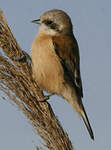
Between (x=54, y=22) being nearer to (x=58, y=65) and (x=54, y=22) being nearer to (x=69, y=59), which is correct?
(x=69, y=59)

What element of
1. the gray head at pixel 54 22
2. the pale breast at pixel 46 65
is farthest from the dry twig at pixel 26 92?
the gray head at pixel 54 22

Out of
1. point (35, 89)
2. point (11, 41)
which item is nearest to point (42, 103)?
point (35, 89)

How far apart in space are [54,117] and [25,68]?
711 mm

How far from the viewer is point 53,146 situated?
11.2ft

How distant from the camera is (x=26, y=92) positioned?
3.76m

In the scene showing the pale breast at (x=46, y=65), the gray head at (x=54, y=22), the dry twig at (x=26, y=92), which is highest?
the gray head at (x=54, y=22)

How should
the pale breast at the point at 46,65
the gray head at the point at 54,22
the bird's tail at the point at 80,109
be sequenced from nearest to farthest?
1. the pale breast at the point at 46,65
2. the bird's tail at the point at 80,109
3. the gray head at the point at 54,22

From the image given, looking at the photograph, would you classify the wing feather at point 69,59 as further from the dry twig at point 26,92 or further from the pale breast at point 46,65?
the dry twig at point 26,92

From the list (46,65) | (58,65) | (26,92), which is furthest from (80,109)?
(26,92)

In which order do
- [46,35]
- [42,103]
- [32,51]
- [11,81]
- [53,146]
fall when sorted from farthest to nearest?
[46,35] → [32,51] → [42,103] → [11,81] → [53,146]

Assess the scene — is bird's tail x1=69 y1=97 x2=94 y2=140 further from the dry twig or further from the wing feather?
the dry twig

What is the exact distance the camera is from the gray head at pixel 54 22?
202 inches

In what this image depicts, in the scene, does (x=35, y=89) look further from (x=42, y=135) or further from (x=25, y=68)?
(x=42, y=135)

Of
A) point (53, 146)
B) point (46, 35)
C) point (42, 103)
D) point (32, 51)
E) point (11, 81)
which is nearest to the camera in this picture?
point (53, 146)
